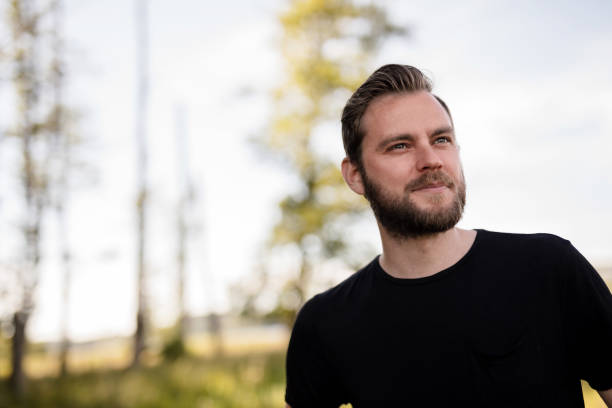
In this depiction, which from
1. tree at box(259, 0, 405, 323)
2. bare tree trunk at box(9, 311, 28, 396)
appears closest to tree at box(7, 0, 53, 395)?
bare tree trunk at box(9, 311, 28, 396)

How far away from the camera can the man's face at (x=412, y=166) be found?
2176mm

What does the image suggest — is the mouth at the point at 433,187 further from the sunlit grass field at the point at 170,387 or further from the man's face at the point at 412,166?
the sunlit grass field at the point at 170,387

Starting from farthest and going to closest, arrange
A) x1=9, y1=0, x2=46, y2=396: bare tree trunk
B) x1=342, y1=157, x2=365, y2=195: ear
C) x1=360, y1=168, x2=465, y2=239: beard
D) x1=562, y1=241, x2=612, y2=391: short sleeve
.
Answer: x1=9, y1=0, x2=46, y2=396: bare tree trunk
x1=342, y1=157, x2=365, y2=195: ear
x1=360, y1=168, x2=465, y2=239: beard
x1=562, y1=241, x2=612, y2=391: short sleeve

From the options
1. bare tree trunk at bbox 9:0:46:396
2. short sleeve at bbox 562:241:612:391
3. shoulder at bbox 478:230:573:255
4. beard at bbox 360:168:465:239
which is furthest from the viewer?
bare tree trunk at bbox 9:0:46:396

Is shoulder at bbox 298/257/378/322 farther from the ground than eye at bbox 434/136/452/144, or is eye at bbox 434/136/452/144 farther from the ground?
eye at bbox 434/136/452/144

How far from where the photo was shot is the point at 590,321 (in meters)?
1.89

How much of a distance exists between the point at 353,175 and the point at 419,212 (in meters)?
0.53

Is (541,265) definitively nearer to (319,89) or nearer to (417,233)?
(417,233)

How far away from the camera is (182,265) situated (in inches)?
1120

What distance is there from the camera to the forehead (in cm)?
229

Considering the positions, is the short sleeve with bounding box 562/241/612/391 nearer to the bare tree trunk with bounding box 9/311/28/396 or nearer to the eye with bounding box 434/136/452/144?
the eye with bounding box 434/136/452/144

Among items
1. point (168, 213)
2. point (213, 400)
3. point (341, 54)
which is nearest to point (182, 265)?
point (168, 213)

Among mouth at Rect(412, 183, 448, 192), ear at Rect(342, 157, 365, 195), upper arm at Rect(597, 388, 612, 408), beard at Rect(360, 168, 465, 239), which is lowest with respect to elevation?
upper arm at Rect(597, 388, 612, 408)

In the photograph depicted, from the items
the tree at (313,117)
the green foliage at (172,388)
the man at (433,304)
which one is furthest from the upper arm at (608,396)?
the tree at (313,117)
